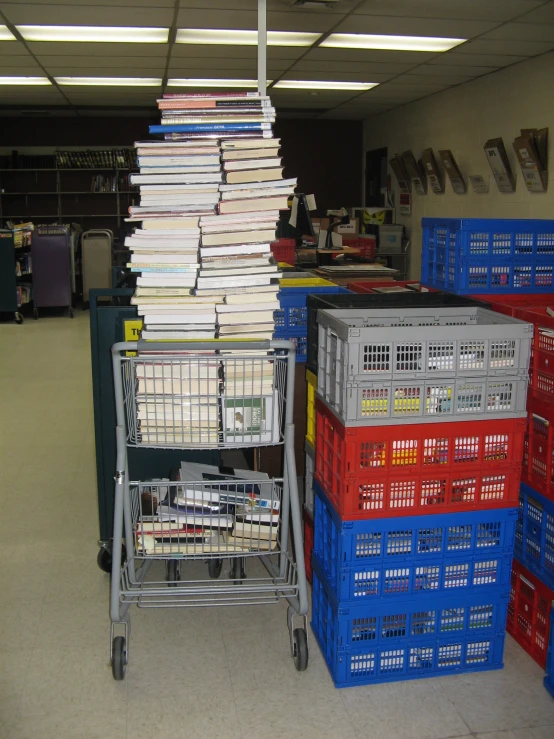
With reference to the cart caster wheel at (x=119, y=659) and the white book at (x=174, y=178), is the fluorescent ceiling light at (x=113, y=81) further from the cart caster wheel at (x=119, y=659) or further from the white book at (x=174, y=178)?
the cart caster wheel at (x=119, y=659)

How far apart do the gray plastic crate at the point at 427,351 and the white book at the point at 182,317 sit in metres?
0.49

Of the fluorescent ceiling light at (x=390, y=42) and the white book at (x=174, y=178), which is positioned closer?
the white book at (x=174, y=178)

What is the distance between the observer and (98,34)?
6164 mm

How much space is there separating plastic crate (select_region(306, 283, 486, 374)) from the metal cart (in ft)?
0.94

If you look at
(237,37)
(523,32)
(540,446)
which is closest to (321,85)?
(237,37)

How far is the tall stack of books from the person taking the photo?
101 inches

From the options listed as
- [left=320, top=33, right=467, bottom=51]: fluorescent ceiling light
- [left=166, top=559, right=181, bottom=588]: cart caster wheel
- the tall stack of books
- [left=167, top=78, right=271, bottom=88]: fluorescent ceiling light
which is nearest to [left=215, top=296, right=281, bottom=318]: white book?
the tall stack of books

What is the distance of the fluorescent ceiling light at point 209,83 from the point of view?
8.52m

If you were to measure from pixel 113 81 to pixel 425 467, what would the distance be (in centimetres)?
765

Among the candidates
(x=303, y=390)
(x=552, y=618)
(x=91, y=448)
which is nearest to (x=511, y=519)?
(x=552, y=618)

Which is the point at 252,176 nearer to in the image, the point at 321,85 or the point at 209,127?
the point at 209,127

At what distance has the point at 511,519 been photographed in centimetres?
237

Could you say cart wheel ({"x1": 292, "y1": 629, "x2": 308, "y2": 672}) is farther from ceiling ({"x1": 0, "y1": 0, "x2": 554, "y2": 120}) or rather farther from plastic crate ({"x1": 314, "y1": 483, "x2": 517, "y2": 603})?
ceiling ({"x1": 0, "y1": 0, "x2": 554, "y2": 120})

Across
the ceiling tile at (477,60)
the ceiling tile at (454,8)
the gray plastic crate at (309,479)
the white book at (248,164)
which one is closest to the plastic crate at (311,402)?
the gray plastic crate at (309,479)
